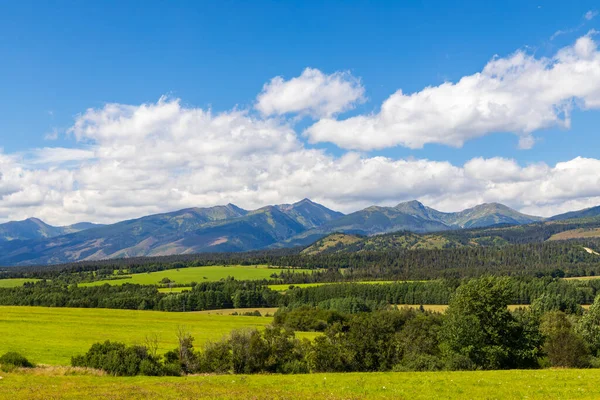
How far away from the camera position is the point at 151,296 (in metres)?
198

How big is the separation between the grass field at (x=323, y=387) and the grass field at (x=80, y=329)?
989 inches

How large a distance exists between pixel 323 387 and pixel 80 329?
A: 258 ft

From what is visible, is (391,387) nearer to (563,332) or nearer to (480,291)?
(480,291)

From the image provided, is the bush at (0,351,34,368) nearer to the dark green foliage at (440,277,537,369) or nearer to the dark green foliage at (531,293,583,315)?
the dark green foliage at (440,277,537,369)

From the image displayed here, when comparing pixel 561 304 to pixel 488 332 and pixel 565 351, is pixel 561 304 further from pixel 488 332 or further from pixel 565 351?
pixel 488 332

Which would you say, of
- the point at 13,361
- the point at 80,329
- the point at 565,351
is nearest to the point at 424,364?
the point at 565,351

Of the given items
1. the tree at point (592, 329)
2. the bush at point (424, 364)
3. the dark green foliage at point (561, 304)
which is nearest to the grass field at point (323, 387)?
the bush at point (424, 364)

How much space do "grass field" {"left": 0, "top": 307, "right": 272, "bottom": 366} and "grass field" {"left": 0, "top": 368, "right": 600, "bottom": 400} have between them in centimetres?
2512

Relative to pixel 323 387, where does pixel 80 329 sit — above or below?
below

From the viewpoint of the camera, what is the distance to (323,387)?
35.2 metres

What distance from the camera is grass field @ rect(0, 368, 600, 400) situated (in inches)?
1221

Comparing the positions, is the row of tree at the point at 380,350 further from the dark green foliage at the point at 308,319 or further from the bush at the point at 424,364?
the dark green foliage at the point at 308,319

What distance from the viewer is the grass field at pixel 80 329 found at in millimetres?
69000

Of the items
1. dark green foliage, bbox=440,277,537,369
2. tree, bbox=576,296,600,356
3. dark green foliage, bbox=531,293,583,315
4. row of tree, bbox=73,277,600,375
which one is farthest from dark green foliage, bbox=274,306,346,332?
dark green foliage, bbox=531,293,583,315
